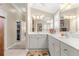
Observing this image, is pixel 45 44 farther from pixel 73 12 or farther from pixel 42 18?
pixel 73 12

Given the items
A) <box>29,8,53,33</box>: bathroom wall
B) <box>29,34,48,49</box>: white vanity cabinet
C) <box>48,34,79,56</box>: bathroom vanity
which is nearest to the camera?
<box>48,34,79,56</box>: bathroom vanity

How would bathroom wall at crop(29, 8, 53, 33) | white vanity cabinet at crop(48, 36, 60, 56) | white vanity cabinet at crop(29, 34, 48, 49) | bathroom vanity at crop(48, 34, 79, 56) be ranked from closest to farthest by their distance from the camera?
1. bathroom vanity at crop(48, 34, 79, 56)
2. white vanity cabinet at crop(48, 36, 60, 56)
3. white vanity cabinet at crop(29, 34, 48, 49)
4. bathroom wall at crop(29, 8, 53, 33)

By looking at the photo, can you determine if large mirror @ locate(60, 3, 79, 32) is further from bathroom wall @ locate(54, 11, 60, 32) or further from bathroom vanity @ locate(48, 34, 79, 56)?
bathroom vanity @ locate(48, 34, 79, 56)

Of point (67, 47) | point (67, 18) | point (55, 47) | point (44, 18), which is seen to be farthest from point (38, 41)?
point (67, 47)

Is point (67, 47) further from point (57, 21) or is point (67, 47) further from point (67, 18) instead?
point (57, 21)

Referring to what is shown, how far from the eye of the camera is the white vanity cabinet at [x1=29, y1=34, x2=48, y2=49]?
4.73 meters

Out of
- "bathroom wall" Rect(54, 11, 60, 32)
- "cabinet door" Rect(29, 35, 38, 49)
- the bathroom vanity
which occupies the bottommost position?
"cabinet door" Rect(29, 35, 38, 49)

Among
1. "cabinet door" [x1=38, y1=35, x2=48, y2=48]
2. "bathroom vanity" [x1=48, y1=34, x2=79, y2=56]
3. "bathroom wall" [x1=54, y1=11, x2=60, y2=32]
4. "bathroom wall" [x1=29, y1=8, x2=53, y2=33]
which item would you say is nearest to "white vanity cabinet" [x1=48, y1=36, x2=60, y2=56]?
"bathroom vanity" [x1=48, y1=34, x2=79, y2=56]

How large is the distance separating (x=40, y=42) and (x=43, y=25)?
86 centimetres

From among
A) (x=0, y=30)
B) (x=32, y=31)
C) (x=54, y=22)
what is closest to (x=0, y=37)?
(x=0, y=30)

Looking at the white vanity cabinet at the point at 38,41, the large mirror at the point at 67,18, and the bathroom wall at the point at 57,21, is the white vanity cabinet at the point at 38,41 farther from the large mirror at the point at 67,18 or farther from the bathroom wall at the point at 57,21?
the large mirror at the point at 67,18

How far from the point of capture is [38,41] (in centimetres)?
475

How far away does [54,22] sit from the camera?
5168 millimetres

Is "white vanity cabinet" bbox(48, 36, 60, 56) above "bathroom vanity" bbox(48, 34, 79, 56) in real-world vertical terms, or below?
below
